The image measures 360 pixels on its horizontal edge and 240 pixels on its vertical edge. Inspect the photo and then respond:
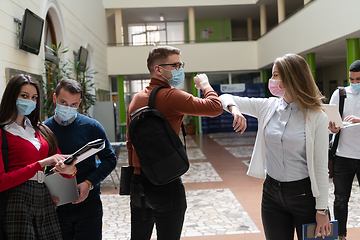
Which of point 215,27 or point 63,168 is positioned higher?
point 215,27

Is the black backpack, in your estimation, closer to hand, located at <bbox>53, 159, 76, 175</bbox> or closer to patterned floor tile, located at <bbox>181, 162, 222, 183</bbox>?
hand, located at <bbox>53, 159, 76, 175</bbox>

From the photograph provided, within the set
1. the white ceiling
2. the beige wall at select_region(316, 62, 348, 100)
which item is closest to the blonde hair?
the white ceiling

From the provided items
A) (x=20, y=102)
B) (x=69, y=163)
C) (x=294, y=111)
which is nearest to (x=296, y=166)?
(x=294, y=111)

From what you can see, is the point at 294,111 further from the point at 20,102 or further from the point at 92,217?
the point at 20,102

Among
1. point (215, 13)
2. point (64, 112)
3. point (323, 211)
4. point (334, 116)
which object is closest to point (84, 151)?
point (64, 112)

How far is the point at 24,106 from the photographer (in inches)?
74.1

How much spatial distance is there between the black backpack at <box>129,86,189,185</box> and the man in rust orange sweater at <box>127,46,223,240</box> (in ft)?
0.29

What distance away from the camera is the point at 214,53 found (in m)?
15.2

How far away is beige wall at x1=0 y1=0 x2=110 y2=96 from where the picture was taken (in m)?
5.10

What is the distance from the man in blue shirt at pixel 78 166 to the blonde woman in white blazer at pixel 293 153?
889 mm

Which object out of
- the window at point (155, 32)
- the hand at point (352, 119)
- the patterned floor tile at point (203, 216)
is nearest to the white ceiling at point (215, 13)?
the window at point (155, 32)

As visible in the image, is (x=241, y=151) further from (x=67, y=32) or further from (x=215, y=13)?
(x=215, y=13)

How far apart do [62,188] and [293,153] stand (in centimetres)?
132

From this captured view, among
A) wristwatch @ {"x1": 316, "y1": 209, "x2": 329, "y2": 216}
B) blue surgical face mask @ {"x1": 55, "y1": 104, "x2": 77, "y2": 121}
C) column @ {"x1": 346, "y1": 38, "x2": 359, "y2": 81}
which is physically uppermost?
column @ {"x1": 346, "y1": 38, "x2": 359, "y2": 81}
